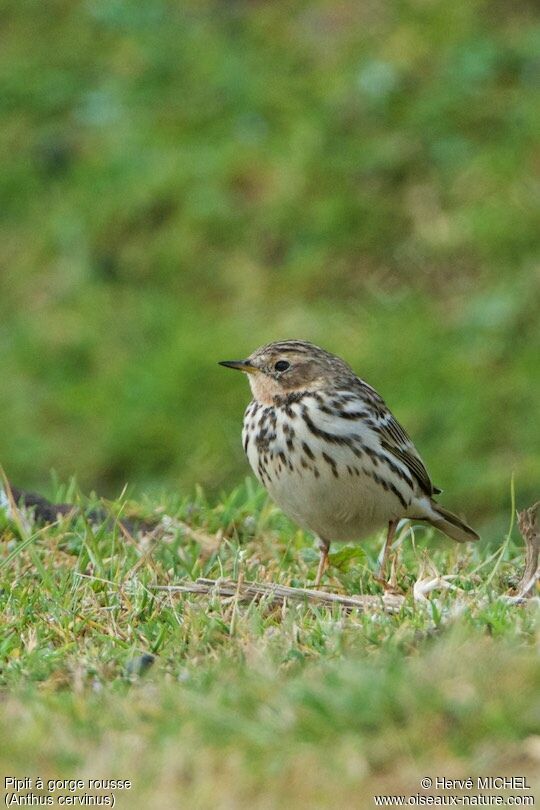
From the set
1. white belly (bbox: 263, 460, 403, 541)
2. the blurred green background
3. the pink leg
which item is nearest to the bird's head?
white belly (bbox: 263, 460, 403, 541)

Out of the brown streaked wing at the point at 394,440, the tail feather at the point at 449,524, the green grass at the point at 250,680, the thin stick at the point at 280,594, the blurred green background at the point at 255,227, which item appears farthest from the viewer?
the blurred green background at the point at 255,227

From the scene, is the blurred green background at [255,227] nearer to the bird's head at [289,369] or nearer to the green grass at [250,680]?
the bird's head at [289,369]

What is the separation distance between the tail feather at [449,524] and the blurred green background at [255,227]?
317 cm

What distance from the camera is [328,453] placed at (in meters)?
6.33

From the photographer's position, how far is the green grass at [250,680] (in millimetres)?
3799

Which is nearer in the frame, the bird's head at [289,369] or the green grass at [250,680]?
the green grass at [250,680]

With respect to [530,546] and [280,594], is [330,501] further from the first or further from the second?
[530,546]

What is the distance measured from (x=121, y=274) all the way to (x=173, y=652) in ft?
28.7

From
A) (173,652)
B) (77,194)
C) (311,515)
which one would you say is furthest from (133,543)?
(77,194)

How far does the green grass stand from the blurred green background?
188 inches

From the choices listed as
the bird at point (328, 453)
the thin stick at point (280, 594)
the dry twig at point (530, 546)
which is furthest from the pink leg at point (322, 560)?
the dry twig at point (530, 546)

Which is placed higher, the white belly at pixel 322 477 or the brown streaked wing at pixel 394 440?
the brown streaked wing at pixel 394 440

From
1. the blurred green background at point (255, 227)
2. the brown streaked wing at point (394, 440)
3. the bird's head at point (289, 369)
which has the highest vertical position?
the blurred green background at point (255, 227)

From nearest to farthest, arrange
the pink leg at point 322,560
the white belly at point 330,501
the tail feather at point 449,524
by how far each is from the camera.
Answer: the pink leg at point 322,560, the white belly at point 330,501, the tail feather at point 449,524
